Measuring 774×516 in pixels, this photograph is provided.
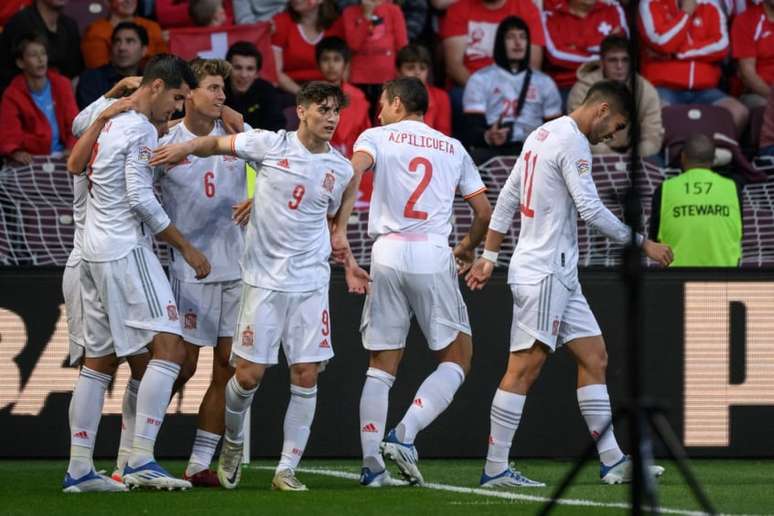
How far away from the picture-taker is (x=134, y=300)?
7.89 m

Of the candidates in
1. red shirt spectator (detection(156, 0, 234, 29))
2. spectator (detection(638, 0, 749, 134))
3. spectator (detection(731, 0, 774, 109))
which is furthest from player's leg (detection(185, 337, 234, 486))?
spectator (detection(731, 0, 774, 109))

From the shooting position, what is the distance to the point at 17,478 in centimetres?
884

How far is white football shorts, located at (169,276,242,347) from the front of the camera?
8438 millimetres

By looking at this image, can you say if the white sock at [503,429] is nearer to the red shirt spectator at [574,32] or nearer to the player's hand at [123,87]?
the player's hand at [123,87]

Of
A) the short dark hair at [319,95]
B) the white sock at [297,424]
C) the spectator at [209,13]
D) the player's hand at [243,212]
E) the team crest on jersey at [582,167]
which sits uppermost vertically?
the spectator at [209,13]

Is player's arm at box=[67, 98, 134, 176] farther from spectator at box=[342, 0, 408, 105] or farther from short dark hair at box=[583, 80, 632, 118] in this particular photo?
spectator at box=[342, 0, 408, 105]

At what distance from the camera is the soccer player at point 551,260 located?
27.3 feet

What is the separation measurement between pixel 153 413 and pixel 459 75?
6.44m

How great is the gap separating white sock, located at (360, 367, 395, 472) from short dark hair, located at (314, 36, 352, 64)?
4823 millimetres

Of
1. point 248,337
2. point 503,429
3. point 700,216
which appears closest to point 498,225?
point 503,429

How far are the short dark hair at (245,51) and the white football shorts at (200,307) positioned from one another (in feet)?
13.7

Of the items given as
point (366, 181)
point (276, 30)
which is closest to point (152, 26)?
point (276, 30)

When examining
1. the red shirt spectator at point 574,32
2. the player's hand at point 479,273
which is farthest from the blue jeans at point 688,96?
the player's hand at point 479,273

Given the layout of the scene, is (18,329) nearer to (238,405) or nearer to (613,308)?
(238,405)
